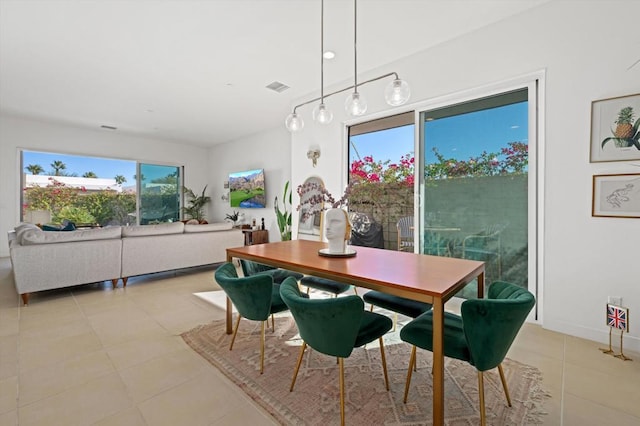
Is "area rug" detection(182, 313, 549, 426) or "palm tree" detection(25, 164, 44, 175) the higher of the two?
"palm tree" detection(25, 164, 44, 175)

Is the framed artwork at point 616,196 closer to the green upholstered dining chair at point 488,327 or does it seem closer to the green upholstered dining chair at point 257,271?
Result: the green upholstered dining chair at point 488,327

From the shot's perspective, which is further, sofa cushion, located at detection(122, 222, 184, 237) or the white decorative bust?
sofa cushion, located at detection(122, 222, 184, 237)

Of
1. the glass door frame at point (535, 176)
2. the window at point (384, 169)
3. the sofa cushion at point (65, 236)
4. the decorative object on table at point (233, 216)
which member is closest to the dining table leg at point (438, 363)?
the glass door frame at point (535, 176)

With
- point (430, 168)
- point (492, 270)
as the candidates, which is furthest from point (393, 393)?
point (430, 168)

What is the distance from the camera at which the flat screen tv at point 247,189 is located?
676 centimetres

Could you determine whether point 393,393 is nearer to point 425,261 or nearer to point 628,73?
point 425,261

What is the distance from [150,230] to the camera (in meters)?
4.14

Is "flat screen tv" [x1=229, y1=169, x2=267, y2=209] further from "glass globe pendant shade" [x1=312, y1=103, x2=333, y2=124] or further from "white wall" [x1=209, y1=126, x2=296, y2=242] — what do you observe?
"glass globe pendant shade" [x1=312, y1=103, x2=333, y2=124]

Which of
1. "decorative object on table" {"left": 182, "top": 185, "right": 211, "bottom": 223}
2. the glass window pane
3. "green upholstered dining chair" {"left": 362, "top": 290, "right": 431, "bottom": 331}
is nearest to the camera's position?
"green upholstered dining chair" {"left": 362, "top": 290, "right": 431, "bottom": 331}

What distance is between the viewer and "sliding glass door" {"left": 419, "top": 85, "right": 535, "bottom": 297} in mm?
2762

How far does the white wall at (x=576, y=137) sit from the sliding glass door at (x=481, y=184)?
20 cm

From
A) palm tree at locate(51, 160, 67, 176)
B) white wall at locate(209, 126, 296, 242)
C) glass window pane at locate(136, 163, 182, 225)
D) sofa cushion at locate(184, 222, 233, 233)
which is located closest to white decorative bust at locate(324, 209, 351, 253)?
sofa cushion at locate(184, 222, 233, 233)

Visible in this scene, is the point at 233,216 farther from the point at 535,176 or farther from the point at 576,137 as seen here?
the point at 576,137

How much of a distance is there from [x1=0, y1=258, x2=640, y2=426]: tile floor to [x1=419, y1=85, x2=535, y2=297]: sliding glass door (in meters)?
0.76
